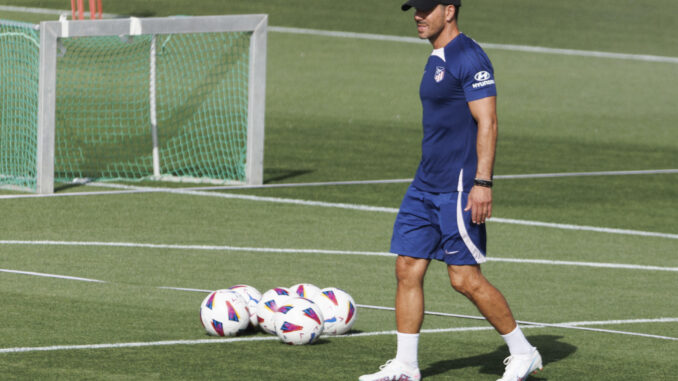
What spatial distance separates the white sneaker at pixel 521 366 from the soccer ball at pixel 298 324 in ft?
4.65

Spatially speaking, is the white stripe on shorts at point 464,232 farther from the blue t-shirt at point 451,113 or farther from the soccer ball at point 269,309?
the soccer ball at point 269,309

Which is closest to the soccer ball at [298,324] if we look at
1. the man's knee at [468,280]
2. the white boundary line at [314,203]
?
the man's knee at [468,280]

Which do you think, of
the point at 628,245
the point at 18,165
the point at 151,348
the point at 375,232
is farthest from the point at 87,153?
the point at 151,348

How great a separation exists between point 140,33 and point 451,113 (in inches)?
342

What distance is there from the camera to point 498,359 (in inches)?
342

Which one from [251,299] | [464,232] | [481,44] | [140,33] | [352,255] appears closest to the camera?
[464,232]

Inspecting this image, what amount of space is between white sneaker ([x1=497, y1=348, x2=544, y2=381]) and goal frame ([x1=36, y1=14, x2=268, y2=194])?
866 cm

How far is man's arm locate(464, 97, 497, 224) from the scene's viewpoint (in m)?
7.57

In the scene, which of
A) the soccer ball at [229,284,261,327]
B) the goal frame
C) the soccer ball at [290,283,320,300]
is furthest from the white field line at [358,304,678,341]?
the goal frame

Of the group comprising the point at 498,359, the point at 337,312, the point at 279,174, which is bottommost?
the point at 498,359

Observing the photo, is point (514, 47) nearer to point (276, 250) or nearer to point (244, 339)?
point (276, 250)

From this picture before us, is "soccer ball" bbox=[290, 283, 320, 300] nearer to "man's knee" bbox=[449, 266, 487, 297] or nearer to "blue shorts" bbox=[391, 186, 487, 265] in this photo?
"blue shorts" bbox=[391, 186, 487, 265]

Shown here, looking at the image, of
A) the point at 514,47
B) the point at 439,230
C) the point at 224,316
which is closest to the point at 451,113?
the point at 439,230

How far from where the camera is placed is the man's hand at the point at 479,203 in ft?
24.8
